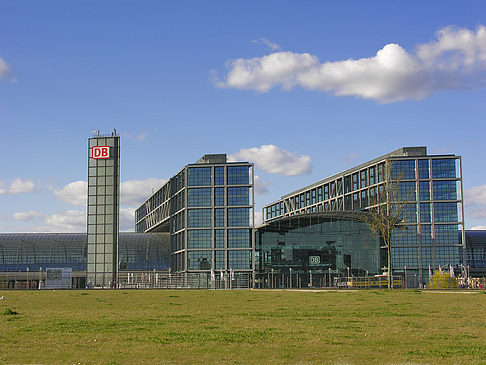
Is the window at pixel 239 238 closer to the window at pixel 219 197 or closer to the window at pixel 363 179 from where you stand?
the window at pixel 219 197

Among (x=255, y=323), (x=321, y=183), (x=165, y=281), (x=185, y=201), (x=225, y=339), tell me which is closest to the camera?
(x=225, y=339)

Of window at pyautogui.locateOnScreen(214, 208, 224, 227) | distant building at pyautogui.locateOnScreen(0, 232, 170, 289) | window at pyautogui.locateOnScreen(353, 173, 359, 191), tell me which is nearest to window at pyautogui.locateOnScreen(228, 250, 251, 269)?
window at pyautogui.locateOnScreen(214, 208, 224, 227)

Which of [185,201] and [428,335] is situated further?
[185,201]

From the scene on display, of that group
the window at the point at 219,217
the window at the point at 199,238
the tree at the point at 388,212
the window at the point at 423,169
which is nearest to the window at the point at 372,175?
the window at the point at 423,169

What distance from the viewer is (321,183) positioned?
19250 centimetres

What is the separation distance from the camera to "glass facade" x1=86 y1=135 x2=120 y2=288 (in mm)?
141375

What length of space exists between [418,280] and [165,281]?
55736 millimetres

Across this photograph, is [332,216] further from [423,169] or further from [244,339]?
[244,339]

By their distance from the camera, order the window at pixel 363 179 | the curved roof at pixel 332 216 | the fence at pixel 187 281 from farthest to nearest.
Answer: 1. the window at pixel 363 179
2. the curved roof at pixel 332 216
3. the fence at pixel 187 281

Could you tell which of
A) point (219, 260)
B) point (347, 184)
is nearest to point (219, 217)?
point (219, 260)

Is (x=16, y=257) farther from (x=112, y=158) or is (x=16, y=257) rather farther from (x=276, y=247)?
(x=276, y=247)

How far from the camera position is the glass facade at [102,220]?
14138 cm

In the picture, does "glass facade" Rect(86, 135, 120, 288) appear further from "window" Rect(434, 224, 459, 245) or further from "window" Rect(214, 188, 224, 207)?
"window" Rect(434, 224, 459, 245)

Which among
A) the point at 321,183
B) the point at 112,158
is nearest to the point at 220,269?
the point at 112,158
